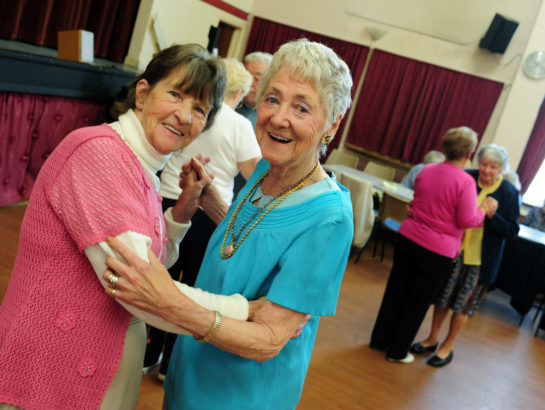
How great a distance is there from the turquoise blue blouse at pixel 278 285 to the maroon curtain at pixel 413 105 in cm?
765

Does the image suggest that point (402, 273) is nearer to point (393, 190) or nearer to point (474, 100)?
point (393, 190)

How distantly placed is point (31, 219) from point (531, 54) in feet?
27.4

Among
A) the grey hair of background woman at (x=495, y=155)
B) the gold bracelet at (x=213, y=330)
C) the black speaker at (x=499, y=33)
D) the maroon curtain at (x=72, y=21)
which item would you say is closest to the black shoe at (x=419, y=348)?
the grey hair of background woman at (x=495, y=155)

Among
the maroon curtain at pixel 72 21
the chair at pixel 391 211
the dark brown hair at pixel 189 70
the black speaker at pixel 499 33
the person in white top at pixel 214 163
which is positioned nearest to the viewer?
the dark brown hair at pixel 189 70

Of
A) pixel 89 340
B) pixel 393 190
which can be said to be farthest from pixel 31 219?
pixel 393 190

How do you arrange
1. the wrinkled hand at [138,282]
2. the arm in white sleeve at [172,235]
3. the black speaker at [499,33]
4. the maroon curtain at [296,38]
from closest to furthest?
the wrinkled hand at [138,282] < the arm in white sleeve at [172,235] < the black speaker at [499,33] < the maroon curtain at [296,38]

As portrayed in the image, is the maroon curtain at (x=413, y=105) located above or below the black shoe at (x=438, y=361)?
above

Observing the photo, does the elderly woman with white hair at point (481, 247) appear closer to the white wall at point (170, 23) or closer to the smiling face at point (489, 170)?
the smiling face at point (489, 170)

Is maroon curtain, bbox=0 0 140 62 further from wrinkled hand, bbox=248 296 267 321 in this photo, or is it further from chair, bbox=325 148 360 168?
wrinkled hand, bbox=248 296 267 321

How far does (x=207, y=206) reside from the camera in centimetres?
179

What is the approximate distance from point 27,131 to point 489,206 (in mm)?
3907

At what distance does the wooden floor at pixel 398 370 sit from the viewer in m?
3.32

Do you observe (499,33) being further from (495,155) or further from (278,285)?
(278,285)

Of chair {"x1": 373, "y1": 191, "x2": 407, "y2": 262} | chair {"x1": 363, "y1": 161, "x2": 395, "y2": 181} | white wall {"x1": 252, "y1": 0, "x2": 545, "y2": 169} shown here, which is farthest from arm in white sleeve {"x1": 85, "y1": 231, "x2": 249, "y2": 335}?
white wall {"x1": 252, "y1": 0, "x2": 545, "y2": 169}
